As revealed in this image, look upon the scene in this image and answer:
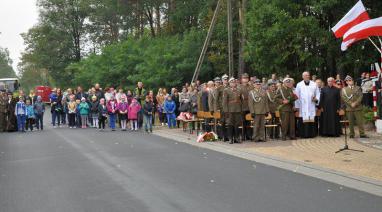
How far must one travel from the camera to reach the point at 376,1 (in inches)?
1038

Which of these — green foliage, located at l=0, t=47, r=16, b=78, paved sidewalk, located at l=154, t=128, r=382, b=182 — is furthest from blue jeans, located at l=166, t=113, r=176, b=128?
green foliage, located at l=0, t=47, r=16, b=78

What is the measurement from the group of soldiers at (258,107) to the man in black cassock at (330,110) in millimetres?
285

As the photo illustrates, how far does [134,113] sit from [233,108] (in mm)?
8422

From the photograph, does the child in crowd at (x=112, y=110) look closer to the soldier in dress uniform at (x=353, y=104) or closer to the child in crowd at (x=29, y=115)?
the child in crowd at (x=29, y=115)

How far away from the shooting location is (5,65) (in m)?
175

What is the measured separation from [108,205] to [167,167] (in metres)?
4.04

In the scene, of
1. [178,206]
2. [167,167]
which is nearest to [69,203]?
[178,206]

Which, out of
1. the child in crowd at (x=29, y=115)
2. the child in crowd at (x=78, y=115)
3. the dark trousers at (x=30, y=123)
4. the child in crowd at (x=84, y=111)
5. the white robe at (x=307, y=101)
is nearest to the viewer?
the white robe at (x=307, y=101)

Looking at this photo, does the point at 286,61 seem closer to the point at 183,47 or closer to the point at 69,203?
the point at 183,47

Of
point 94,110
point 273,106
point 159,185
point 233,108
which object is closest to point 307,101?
point 273,106

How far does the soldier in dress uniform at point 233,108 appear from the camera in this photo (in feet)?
59.8

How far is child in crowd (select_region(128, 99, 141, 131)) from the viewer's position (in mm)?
25750

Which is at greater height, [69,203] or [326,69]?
[326,69]

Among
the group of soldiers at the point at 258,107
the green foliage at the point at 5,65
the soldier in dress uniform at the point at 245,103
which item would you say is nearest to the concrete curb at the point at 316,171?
the group of soldiers at the point at 258,107
